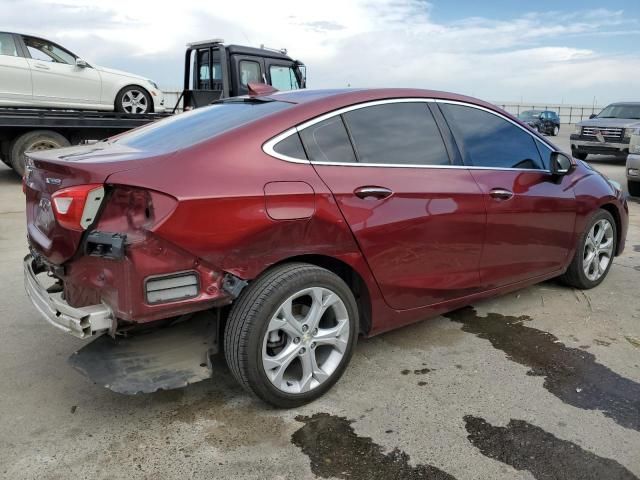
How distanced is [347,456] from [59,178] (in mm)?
1820

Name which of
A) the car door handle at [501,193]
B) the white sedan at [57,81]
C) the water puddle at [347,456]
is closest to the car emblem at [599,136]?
the white sedan at [57,81]

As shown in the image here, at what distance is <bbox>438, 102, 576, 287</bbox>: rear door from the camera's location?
3.60 metres

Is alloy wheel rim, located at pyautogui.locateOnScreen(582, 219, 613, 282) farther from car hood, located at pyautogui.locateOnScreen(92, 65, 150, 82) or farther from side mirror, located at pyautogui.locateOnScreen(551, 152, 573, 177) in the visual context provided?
car hood, located at pyautogui.locateOnScreen(92, 65, 150, 82)

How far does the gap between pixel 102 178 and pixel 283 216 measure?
2.65 feet

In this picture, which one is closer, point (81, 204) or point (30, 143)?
point (81, 204)

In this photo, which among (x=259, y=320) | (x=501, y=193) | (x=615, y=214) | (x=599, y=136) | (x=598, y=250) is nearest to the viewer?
(x=259, y=320)

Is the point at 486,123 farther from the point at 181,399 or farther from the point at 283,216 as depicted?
the point at 181,399

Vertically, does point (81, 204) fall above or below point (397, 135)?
below

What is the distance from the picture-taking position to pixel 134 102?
438 inches

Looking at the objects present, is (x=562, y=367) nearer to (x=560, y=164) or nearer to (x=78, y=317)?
(x=560, y=164)

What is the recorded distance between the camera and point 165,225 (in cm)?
240

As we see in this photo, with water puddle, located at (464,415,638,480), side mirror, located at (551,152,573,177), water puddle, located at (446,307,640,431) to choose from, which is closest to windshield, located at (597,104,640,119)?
side mirror, located at (551,152,573,177)

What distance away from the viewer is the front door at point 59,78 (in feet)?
32.2

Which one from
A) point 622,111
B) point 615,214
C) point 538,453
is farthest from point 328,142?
point 622,111
